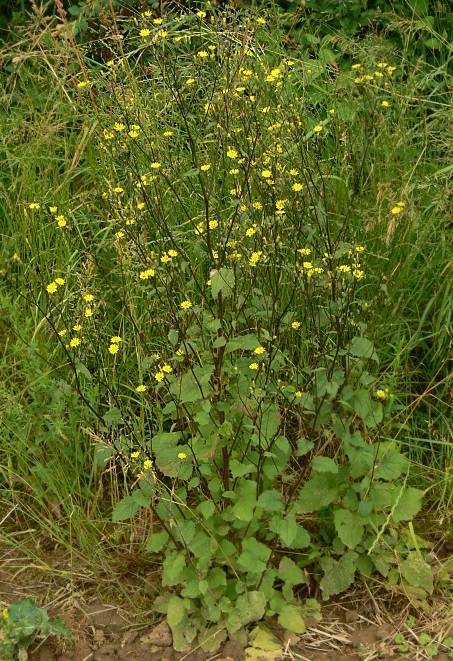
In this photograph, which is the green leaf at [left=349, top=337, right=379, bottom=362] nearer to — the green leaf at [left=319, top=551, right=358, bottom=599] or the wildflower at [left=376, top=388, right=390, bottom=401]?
the wildflower at [left=376, top=388, right=390, bottom=401]

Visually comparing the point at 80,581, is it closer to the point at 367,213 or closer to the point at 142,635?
the point at 142,635

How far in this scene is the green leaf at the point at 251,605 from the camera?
267 centimetres

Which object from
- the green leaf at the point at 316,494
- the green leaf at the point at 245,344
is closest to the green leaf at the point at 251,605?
the green leaf at the point at 316,494

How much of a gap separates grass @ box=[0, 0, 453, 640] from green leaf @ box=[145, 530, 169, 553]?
0.82 ft

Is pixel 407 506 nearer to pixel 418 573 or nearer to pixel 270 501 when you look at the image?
pixel 418 573

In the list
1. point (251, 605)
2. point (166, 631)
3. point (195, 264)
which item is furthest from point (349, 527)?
point (195, 264)

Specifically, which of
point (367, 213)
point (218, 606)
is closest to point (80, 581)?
point (218, 606)

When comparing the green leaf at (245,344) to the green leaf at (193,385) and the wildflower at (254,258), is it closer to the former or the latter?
the green leaf at (193,385)

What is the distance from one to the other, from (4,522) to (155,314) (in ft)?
3.01

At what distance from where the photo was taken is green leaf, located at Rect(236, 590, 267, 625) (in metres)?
2.67

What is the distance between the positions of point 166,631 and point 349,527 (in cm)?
64

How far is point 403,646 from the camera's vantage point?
2.72 m

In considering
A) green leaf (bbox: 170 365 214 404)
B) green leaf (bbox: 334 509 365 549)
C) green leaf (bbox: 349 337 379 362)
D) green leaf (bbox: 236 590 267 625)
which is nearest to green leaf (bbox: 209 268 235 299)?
green leaf (bbox: 170 365 214 404)

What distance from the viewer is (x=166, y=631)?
2.78m
